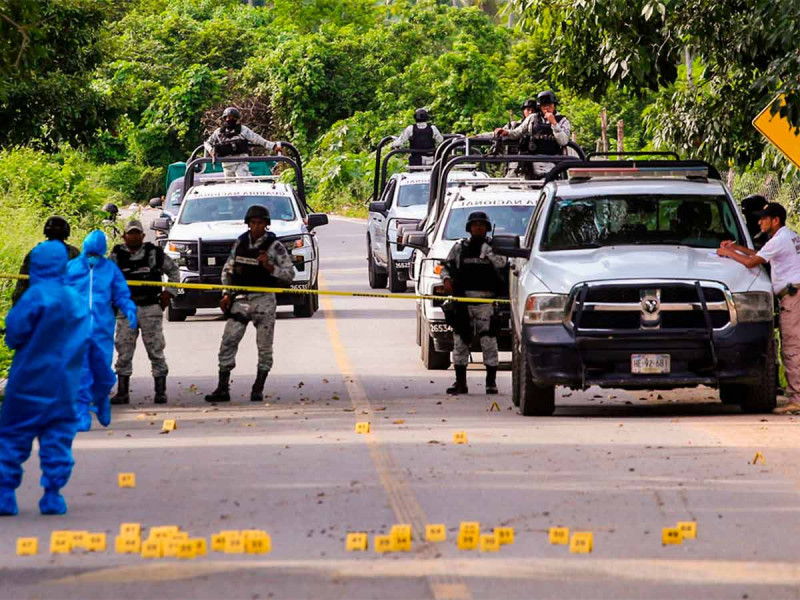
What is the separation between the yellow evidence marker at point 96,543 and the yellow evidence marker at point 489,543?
190cm

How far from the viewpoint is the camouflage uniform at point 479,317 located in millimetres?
16344

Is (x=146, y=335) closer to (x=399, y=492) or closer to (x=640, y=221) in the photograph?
(x=640, y=221)

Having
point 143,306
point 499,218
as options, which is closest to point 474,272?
point 143,306

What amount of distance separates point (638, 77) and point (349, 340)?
231 inches

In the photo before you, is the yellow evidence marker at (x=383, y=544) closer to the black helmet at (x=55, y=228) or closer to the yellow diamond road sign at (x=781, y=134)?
the black helmet at (x=55, y=228)

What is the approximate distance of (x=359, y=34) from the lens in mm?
73188

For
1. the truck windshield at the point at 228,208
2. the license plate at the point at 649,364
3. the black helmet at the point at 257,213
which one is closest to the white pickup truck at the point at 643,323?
the license plate at the point at 649,364

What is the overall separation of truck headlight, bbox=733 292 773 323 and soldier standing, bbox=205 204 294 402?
4533mm

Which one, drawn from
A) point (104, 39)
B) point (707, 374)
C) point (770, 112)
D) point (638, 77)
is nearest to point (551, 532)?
point (707, 374)

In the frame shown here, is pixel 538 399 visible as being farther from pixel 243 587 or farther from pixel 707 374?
pixel 243 587

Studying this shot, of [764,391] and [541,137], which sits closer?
[764,391]

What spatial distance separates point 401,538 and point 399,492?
5.97ft

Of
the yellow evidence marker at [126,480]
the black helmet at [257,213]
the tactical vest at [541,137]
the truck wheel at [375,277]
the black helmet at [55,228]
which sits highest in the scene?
the tactical vest at [541,137]

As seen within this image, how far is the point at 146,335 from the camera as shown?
16406 mm
